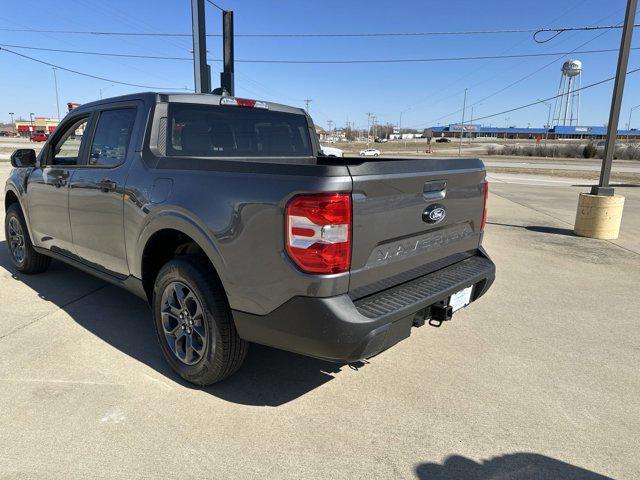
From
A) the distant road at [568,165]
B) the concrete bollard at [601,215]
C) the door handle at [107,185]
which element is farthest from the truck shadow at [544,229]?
the distant road at [568,165]

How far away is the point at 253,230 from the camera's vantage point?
237cm

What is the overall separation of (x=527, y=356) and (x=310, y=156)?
2.53 meters

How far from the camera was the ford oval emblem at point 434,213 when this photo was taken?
9.09 ft

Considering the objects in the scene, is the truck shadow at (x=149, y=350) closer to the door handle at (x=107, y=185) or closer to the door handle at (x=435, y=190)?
the door handle at (x=107, y=185)

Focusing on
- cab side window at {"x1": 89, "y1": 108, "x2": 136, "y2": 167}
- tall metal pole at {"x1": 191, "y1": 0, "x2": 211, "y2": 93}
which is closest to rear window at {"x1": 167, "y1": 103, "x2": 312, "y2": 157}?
cab side window at {"x1": 89, "y1": 108, "x2": 136, "y2": 167}

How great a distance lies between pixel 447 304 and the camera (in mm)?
2889

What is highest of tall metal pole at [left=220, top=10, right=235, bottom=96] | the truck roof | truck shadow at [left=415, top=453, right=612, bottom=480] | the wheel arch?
tall metal pole at [left=220, top=10, right=235, bottom=96]

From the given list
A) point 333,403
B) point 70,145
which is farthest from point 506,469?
point 70,145

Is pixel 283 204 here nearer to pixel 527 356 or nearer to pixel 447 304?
pixel 447 304

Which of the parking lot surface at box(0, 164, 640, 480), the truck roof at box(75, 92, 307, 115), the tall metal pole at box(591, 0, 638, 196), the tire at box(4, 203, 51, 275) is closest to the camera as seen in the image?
the parking lot surface at box(0, 164, 640, 480)

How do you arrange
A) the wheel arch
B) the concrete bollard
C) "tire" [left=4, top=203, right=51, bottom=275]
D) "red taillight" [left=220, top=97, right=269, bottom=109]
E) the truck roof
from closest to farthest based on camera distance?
the wheel arch
the truck roof
"red taillight" [left=220, top=97, right=269, bottom=109]
"tire" [left=4, top=203, right=51, bottom=275]
the concrete bollard

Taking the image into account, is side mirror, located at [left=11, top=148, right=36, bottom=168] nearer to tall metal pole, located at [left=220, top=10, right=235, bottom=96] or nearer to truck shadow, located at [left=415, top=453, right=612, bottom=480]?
truck shadow, located at [left=415, top=453, right=612, bottom=480]

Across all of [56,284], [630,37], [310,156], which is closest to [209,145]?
[310,156]

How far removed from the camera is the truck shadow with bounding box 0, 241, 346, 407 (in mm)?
3018
